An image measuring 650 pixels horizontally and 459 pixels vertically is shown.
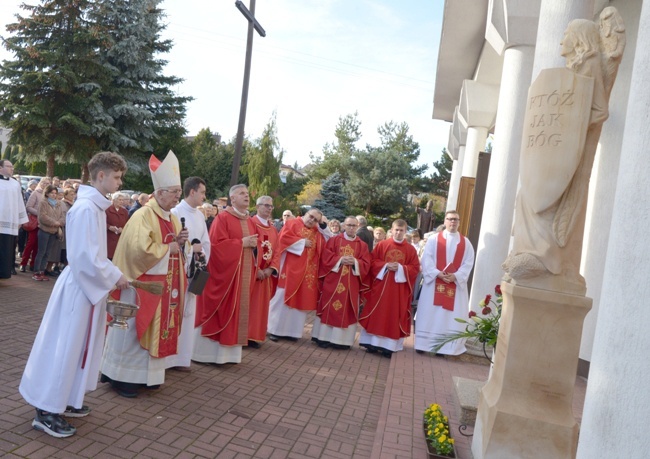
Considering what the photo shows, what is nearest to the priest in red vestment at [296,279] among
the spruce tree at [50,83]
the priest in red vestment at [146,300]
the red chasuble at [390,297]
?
the red chasuble at [390,297]

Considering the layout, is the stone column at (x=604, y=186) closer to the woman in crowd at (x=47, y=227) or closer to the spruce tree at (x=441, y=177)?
the woman in crowd at (x=47, y=227)

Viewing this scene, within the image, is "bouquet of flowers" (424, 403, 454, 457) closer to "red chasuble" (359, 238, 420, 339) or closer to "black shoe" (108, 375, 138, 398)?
"black shoe" (108, 375, 138, 398)

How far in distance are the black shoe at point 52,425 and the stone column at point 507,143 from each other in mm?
5460

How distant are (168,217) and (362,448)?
9.29ft

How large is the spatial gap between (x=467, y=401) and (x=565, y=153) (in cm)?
252

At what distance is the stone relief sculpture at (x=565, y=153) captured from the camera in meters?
3.89

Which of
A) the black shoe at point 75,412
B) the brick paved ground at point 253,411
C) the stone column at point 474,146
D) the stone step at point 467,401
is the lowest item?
the brick paved ground at point 253,411

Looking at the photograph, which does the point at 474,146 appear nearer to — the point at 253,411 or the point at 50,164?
the point at 253,411

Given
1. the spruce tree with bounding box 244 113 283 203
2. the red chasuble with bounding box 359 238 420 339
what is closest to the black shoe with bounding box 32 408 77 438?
the red chasuble with bounding box 359 238 420 339

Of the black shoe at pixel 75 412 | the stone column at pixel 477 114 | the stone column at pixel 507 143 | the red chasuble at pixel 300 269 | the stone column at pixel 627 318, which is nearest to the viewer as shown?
the stone column at pixel 627 318

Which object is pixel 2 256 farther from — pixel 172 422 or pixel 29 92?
pixel 29 92

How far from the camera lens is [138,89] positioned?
95.9 ft

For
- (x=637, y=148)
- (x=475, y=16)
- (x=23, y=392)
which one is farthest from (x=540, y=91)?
(x=475, y=16)

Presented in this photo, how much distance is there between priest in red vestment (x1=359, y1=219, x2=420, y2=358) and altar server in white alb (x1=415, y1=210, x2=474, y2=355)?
284mm
